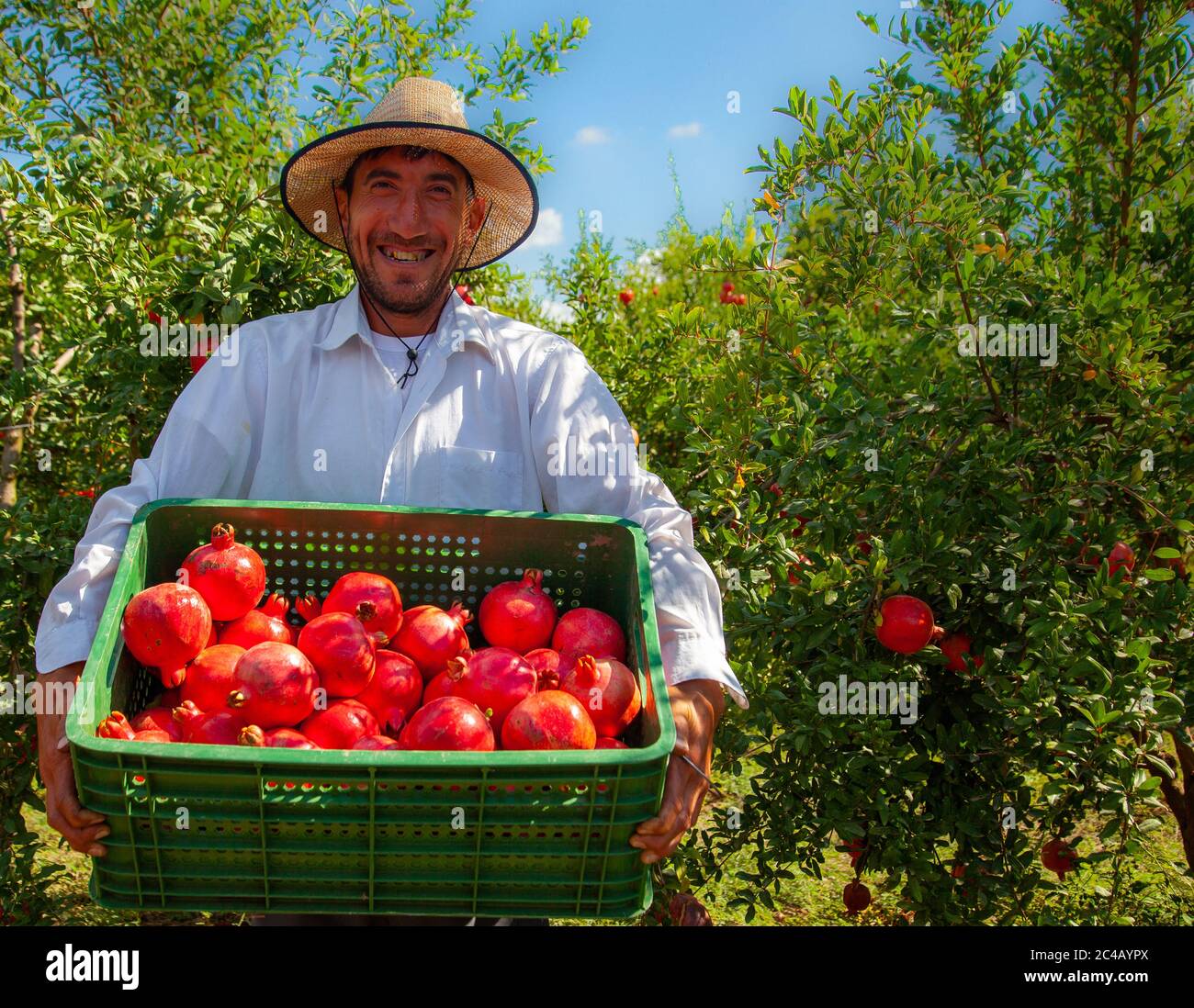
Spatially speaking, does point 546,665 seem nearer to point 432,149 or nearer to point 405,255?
point 405,255

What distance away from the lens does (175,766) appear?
143 cm

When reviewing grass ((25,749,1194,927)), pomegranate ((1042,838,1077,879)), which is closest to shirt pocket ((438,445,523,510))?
grass ((25,749,1194,927))

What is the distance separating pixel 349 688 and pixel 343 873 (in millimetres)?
398

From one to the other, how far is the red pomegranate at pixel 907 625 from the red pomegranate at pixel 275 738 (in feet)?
4.71

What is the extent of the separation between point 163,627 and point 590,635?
2.52 ft

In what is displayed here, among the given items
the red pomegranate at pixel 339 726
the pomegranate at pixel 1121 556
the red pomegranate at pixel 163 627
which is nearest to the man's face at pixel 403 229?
the red pomegranate at pixel 163 627

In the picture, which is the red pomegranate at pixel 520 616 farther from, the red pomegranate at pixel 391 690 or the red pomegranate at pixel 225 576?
the red pomegranate at pixel 225 576

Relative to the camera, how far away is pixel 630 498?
2.28 metres

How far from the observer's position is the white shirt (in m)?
2.31

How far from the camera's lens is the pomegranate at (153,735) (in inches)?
64.0

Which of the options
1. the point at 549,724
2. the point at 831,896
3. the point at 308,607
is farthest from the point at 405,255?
Result: the point at 831,896

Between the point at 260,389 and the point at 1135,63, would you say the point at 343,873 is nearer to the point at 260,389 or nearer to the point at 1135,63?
the point at 260,389

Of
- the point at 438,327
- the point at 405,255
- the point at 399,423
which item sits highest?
the point at 405,255
